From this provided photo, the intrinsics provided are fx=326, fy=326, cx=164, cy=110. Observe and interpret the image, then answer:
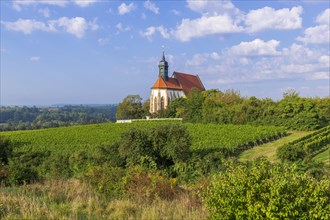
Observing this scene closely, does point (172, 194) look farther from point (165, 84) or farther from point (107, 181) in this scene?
point (165, 84)

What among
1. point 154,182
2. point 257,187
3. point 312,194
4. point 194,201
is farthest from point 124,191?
point 312,194

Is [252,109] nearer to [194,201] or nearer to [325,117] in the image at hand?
[325,117]

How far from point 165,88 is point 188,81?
1224cm

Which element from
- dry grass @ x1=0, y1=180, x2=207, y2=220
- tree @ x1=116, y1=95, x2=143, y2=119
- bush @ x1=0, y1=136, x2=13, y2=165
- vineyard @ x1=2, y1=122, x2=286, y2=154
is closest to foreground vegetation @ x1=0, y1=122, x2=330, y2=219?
dry grass @ x1=0, y1=180, x2=207, y2=220

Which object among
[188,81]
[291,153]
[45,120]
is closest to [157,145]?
[291,153]

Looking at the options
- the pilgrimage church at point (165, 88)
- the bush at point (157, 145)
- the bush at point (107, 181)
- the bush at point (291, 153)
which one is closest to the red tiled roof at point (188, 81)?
the pilgrimage church at point (165, 88)

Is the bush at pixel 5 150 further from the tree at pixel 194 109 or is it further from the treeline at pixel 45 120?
the treeline at pixel 45 120

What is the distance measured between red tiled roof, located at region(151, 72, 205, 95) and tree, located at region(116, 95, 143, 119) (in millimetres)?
5376

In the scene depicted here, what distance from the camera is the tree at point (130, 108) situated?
224 ft

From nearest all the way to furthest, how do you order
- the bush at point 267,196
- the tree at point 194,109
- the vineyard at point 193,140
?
the bush at point 267,196, the vineyard at point 193,140, the tree at point 194,109

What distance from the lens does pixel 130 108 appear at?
2697 inches

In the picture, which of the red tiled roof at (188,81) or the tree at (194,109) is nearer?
the tree at (194,109)

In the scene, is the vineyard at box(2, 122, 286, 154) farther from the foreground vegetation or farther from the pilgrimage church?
the pilgrimage church

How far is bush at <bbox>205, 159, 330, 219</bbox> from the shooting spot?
4964mm
